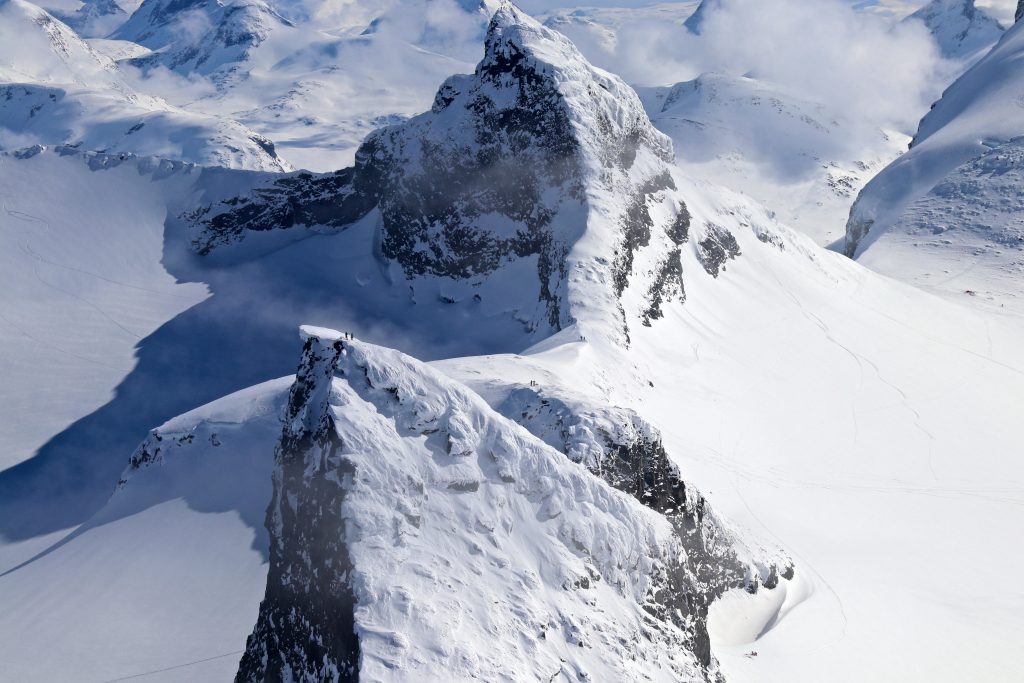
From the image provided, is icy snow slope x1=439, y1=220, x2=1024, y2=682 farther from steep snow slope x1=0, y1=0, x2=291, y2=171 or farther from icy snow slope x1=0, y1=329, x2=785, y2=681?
steep snow slope x1=0, y1=0, x2=291, y2=171

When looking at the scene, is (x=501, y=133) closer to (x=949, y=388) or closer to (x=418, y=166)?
(x=418, y=166)

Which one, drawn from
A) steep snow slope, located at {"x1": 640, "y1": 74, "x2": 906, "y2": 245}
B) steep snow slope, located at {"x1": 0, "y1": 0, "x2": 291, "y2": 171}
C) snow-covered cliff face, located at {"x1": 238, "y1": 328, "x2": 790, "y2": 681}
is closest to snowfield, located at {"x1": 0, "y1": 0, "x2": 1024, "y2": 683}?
snow-covered cliff face, located at {"x1": 238, "y1": 328, "x2": 790, "y2": 681}

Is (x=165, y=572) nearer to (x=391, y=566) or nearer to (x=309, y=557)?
(x=309, y=557)

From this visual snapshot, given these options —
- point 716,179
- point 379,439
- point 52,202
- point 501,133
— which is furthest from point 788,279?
point 716,179

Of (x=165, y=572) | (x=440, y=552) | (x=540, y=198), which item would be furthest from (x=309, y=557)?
(x=540, y=198)

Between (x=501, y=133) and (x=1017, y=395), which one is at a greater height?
(x=501, y=133)

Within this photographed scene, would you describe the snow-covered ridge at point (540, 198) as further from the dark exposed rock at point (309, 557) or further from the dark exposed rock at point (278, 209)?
the dark exposed rock at point (309, 557)
